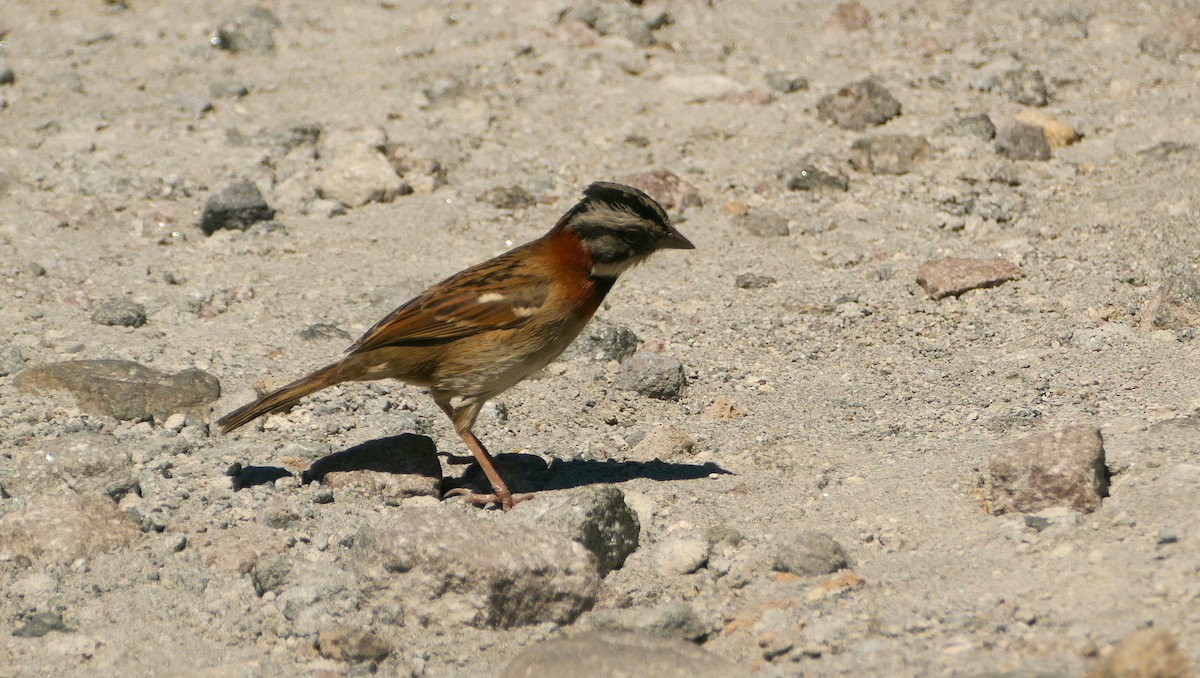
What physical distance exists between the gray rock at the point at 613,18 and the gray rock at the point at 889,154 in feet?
8.38

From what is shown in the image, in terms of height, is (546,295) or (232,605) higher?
(546,295)

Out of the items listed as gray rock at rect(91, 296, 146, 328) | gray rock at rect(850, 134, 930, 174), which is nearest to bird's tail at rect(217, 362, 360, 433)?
gray rock at rect(91, 296, 146, 328)

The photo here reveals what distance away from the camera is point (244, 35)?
37.3ft

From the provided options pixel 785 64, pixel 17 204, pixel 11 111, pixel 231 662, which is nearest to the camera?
pixel 231 662

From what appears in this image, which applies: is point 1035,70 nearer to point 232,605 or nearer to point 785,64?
point 785,64

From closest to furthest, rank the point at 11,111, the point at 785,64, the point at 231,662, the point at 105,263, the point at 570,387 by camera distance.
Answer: the point at 231,662, the point at 570,387, the point at 105,263, the point at 11,111, the point at 785,64

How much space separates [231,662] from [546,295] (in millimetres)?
2296

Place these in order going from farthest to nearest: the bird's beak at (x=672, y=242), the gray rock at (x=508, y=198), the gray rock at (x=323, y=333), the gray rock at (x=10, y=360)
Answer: the gray rock at (x=508, y=198) → the gray rock at (x=323, y=333) → the gray rock at (x=10, y=360) → the bird's beak at (x=672, y=242)

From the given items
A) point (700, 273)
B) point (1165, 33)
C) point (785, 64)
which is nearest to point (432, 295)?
point (700, 273)

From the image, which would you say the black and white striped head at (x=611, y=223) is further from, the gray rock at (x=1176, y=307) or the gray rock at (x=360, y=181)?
the gray rock at (x=360, y=181)

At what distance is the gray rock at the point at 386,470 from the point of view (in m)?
6.10

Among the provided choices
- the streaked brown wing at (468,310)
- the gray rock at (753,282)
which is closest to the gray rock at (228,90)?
the gray rock at (753,282)

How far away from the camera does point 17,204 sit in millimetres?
9000

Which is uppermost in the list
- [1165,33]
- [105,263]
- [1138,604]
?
[1165,33]
